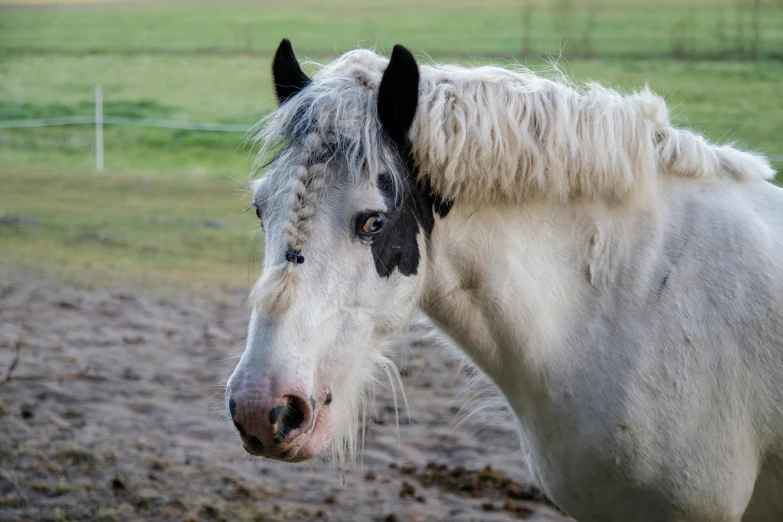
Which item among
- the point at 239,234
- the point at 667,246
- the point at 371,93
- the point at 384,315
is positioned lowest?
the point at 239,234

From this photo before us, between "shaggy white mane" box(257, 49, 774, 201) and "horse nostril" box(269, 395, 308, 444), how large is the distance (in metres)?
0.65

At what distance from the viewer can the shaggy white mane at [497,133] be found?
227cm

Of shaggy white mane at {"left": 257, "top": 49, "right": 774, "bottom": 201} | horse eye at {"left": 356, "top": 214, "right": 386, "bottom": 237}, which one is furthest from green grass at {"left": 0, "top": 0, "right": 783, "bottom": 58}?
horse eye at {"left": 356, "top": 214, "right": 386, "bottom": 237}

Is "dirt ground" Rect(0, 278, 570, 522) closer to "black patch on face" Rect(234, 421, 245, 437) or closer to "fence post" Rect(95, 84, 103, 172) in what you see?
"black patch on face" Rect(234, 421, 245, 437)

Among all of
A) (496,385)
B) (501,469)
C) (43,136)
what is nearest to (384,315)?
(496,385)

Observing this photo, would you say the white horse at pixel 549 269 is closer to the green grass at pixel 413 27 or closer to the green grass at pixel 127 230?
the green grass at pixel 127 230

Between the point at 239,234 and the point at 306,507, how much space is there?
7.98 meters

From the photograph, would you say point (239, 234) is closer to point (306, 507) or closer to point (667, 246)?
point (306, 507)

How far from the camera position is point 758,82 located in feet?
67.7

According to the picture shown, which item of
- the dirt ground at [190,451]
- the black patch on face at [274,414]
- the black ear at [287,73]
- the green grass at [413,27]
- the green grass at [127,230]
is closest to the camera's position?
the black patch on face at [274,414]

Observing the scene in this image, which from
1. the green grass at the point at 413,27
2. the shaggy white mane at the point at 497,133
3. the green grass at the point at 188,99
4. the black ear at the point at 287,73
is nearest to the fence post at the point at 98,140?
the green grass at the point at 188,99

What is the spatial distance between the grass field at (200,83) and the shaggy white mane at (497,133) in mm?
7005

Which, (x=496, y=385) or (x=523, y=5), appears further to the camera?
(x=523, y=5)

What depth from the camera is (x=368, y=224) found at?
2.21m
